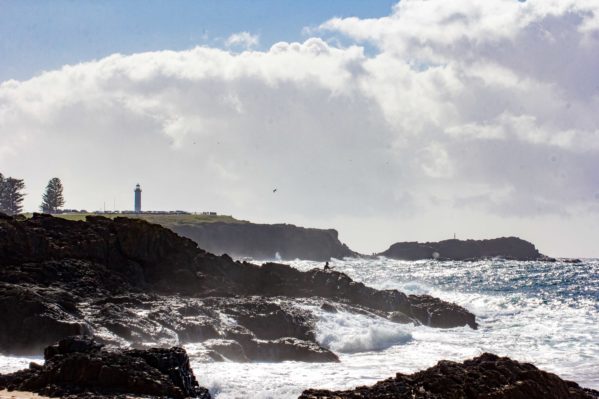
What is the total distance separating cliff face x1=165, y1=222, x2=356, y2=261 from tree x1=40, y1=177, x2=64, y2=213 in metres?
23.6

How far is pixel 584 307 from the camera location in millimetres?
70875

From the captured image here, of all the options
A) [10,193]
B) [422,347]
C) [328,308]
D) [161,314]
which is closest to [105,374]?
[161,314]

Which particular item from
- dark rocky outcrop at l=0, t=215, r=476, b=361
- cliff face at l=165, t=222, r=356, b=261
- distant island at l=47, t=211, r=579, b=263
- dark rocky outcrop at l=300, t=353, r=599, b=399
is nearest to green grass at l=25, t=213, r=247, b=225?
distant island at l=47, t=211, r=579, b=263

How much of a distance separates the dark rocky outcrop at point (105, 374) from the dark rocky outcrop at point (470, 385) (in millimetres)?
4059

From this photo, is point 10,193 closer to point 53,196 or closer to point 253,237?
point 53,196

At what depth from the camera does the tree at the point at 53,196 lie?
142 metres

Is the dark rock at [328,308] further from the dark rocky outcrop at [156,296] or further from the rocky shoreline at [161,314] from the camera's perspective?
the dark rocky outcrop at [156,296]

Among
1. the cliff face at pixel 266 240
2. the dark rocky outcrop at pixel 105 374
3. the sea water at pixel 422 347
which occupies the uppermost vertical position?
the cliff face at pixel 266 240

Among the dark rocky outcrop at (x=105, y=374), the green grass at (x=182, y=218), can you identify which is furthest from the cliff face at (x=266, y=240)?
the dark rocky outcrop at (x=105, y=374)

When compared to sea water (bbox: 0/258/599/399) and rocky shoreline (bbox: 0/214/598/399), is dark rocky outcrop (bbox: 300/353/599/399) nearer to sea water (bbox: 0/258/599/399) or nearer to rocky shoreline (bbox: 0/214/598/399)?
rocky shoreline (bbox: 0/214/598/399)

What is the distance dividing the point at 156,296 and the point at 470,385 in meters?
23.9

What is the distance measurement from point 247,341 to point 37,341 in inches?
368

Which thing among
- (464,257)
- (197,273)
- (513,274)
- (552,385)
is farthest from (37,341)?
(464,257)

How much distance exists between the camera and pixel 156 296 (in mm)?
40750
